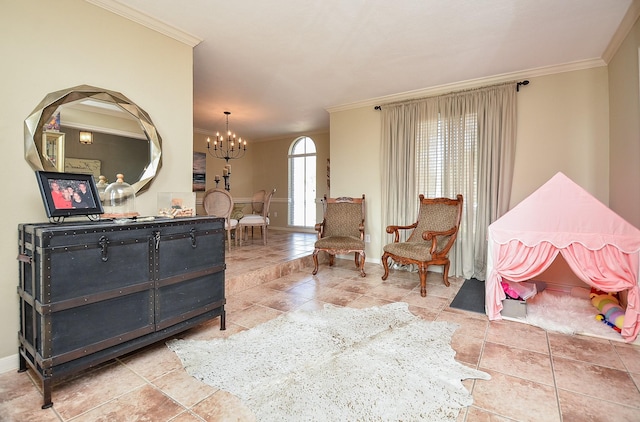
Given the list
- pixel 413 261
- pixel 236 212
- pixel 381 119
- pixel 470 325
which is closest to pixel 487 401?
pixel 470 325

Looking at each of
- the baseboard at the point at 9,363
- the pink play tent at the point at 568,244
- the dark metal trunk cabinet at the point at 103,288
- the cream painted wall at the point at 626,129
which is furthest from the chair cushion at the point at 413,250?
the baseboard at the point at 9,363

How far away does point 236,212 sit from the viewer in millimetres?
5824

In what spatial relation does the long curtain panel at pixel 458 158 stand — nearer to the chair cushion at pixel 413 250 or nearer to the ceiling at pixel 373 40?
the ceiling at pixel 373 40

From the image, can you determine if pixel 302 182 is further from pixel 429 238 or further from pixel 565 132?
pixel 565 132

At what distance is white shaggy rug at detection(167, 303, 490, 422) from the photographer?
1498mm

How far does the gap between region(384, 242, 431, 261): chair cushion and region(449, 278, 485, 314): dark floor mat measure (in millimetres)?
530

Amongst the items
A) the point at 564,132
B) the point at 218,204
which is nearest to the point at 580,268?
the point at 564,132

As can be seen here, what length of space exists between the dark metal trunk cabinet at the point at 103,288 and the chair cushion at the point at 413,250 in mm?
2250

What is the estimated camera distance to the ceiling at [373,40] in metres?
2.36

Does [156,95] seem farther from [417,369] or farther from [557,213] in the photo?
[557,213]

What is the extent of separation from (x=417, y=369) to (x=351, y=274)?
7.68 feet

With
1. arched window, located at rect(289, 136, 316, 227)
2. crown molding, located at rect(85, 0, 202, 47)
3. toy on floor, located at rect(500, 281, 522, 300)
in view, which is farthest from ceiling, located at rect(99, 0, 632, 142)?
arched window, located at rect(289, 136, 316, 227)

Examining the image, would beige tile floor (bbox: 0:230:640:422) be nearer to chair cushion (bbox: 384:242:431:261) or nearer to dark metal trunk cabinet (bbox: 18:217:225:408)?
dark metal trunk cabinet (bbox: 18:217:225:408)

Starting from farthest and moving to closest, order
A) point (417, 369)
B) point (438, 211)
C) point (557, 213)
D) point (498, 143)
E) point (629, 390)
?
point (438, 211) → point (498, 143) → point (557, 213) → point (417, 369) → point (629, 390)
